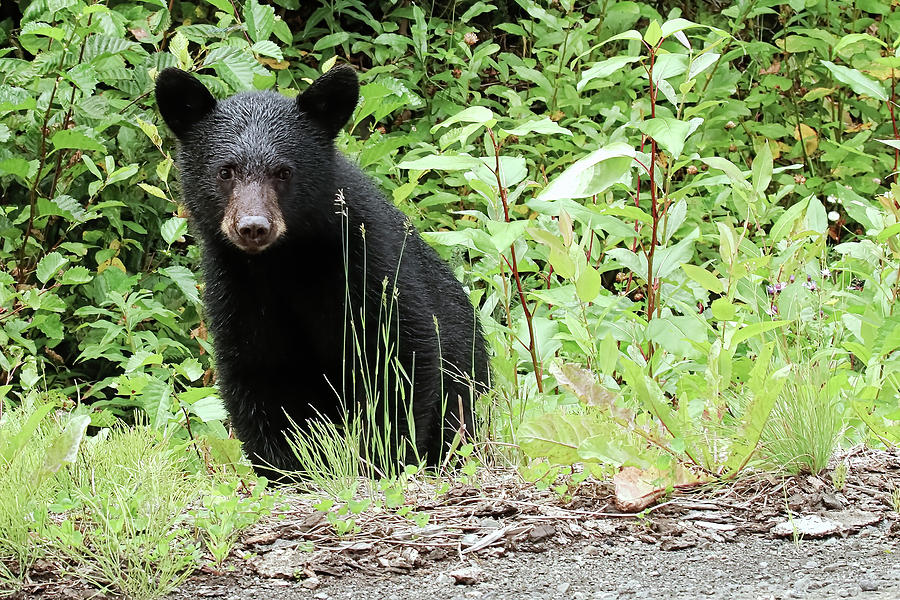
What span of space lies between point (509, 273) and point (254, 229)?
109 centimetres

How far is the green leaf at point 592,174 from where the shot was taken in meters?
2.75

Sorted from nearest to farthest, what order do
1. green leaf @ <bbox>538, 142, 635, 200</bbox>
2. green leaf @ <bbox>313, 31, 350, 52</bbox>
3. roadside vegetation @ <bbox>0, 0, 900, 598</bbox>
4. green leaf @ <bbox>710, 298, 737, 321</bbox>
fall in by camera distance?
green leaf @ <bbox>538, 142, 635, 200</bbox> → roadside vegetation @ <bbox>0, 0, 900, 598</bbox> → green leaf @ <bbox>710, 298, 737, 321</bbox> → green leaf @ <bbox>313, 31, 350, 52</bbox>

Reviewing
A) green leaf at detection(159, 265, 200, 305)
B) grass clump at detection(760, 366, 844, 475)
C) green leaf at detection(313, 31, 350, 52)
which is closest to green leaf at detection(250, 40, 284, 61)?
green leaf at detection(159, 265, 200, 305)

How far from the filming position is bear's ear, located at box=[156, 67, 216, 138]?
14.2ft

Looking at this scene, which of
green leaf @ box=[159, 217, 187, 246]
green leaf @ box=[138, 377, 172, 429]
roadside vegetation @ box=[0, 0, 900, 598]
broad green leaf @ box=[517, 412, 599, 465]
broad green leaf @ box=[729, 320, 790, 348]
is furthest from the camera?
green leaf @ box=[159, 217, 187, 246]

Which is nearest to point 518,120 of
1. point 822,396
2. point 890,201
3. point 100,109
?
point 100,109

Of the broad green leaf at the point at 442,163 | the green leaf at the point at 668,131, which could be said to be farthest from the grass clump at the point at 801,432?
the broad green leaf at the point at 442,163

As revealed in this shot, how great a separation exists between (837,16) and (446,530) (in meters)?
6.51

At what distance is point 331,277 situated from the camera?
427cm

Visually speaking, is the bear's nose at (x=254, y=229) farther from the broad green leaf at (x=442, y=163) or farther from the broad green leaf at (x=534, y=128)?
the broad green leaf at (x=534, y=128)

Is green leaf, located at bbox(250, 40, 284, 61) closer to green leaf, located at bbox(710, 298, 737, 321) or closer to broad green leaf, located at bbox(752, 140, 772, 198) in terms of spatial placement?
broad green leaf, located at bbox(752, 140, 772, 198)

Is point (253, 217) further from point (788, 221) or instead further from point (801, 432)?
point (801, 432)

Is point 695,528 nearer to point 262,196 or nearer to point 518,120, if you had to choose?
point 262,196

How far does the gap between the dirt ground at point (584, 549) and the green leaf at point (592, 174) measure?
819mm
